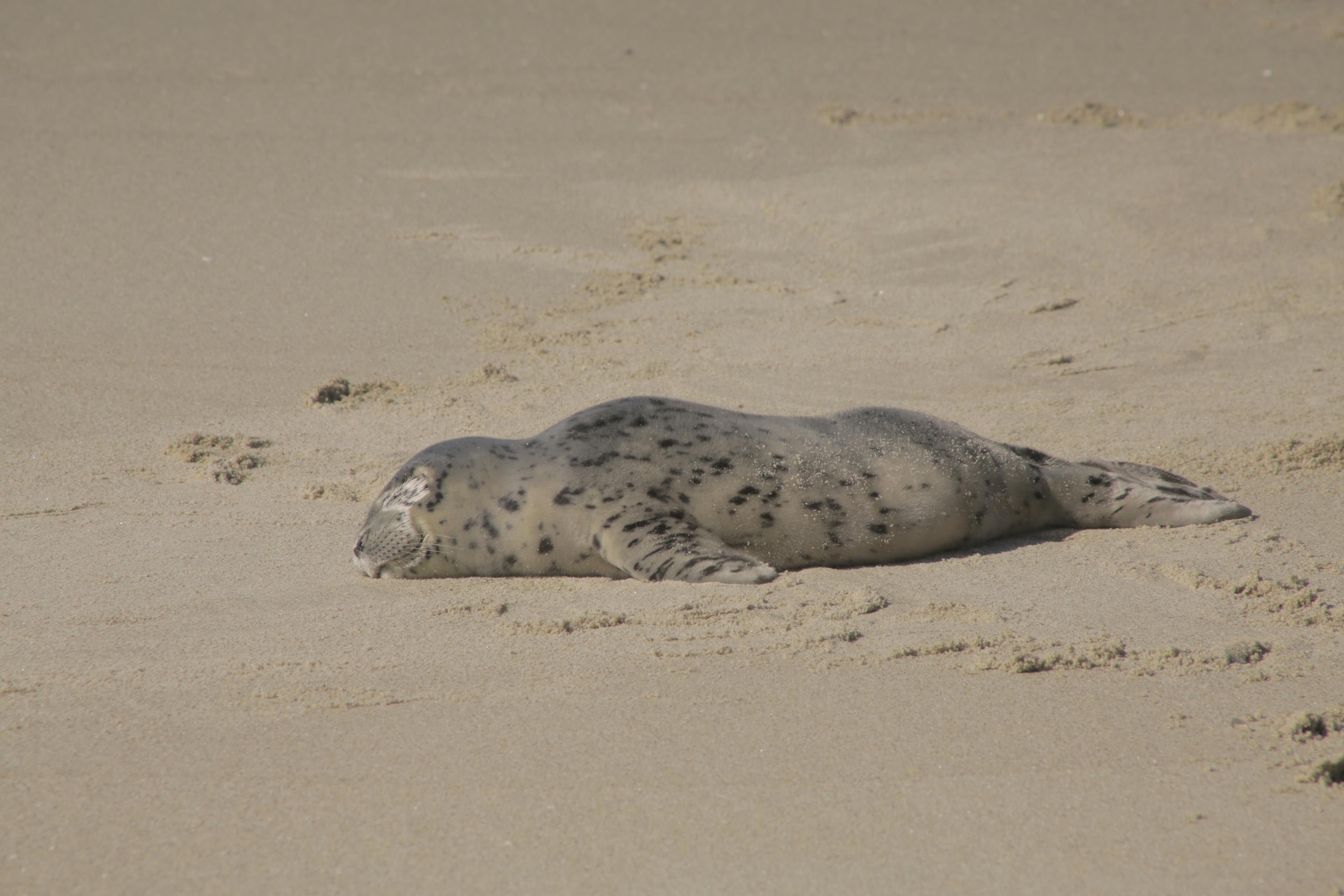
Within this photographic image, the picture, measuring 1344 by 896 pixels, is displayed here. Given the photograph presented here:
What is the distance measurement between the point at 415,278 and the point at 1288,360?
430 centimetres

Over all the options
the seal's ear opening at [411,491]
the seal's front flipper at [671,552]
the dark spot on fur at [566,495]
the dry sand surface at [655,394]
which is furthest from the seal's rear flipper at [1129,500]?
the seal's ear opening at [411,491]

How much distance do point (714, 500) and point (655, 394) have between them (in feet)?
4.74

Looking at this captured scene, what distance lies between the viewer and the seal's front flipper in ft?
11.5

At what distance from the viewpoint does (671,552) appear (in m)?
3.61

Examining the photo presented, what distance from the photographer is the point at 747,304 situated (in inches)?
239

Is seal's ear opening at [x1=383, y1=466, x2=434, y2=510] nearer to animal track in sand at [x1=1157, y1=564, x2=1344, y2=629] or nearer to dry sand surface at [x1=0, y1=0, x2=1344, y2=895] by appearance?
dry sand surface at [x1=0, y1=0, x2=1344, y2=895]

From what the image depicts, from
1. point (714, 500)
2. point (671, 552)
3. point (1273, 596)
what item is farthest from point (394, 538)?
point (1273, 596)

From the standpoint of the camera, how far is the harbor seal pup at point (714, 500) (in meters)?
3.74

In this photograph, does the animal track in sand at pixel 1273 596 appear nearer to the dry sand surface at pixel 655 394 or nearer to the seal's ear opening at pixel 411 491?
the dry sand surface at pixel 655 394

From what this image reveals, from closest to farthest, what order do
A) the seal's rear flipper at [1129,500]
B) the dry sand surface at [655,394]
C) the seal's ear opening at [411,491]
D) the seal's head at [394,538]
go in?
the dry sand surface at [655,394], the seal's head at [394,538], the seal's ear opening at [411,491], the seal's rear flipper at [1129,500]

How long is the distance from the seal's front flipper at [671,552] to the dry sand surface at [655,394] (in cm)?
6

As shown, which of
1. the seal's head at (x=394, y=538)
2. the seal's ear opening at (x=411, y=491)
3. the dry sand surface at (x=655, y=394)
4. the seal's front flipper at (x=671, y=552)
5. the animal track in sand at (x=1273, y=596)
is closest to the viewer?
the dry sand surface at (x=655, y=394)

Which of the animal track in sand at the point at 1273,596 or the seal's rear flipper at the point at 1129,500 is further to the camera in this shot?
the seal's rear flipper at the point at 1129,500

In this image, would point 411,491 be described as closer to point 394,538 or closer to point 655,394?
point 394,538
